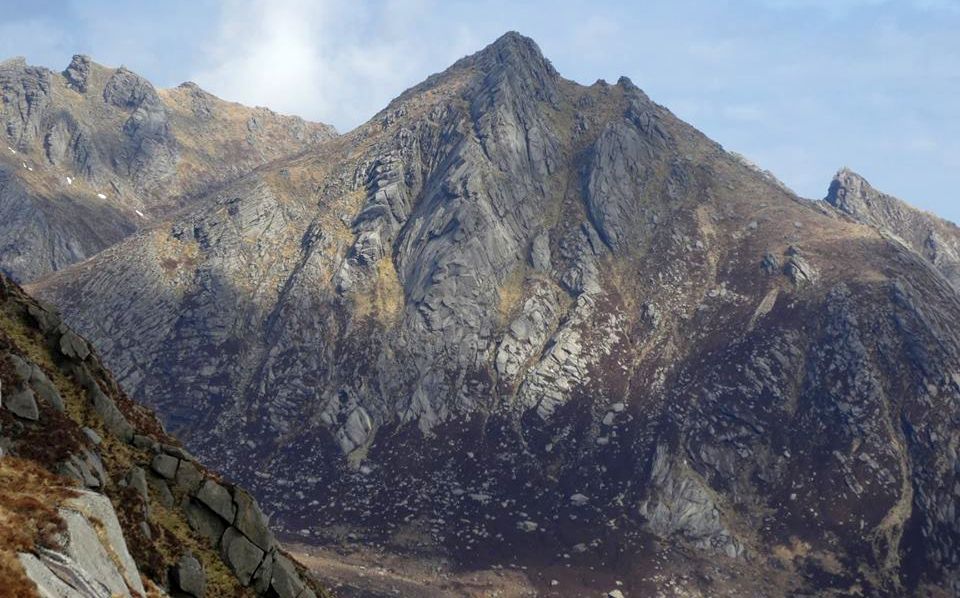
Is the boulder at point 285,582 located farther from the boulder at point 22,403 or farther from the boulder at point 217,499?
the boulder at point 22,403

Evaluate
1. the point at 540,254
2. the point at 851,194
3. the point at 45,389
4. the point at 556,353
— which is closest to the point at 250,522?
the point at 45,389

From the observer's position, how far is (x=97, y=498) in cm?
1958

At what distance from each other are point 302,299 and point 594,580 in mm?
65171

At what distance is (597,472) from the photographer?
101625 millimetres

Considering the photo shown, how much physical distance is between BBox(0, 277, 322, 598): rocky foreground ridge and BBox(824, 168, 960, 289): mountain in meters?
180

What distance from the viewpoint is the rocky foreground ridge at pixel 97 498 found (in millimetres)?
16859

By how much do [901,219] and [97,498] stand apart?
673ft

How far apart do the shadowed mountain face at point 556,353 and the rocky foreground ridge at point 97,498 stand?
206ft

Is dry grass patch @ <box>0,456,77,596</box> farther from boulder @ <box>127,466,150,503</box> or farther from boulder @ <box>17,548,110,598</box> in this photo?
boulder @ <box>127,466,150,503</box>

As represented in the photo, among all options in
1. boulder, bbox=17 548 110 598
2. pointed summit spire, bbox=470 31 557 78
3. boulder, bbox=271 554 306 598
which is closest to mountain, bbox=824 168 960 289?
pointed summit spire, bbox=470 31 557 78

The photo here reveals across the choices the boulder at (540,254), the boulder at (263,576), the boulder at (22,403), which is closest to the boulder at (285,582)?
the boulder at (263,576)

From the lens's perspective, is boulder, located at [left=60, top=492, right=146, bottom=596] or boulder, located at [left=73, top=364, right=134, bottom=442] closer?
boulder, located at [left=60, top=492, right=146, bottom=596]

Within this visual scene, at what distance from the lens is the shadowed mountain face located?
9262cm

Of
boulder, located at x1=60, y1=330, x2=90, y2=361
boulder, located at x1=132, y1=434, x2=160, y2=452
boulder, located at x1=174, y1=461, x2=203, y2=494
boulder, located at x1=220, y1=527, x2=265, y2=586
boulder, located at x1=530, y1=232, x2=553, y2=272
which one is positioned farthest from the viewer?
boulder, located at x1=530, y1=232, x2=553, y2=272
